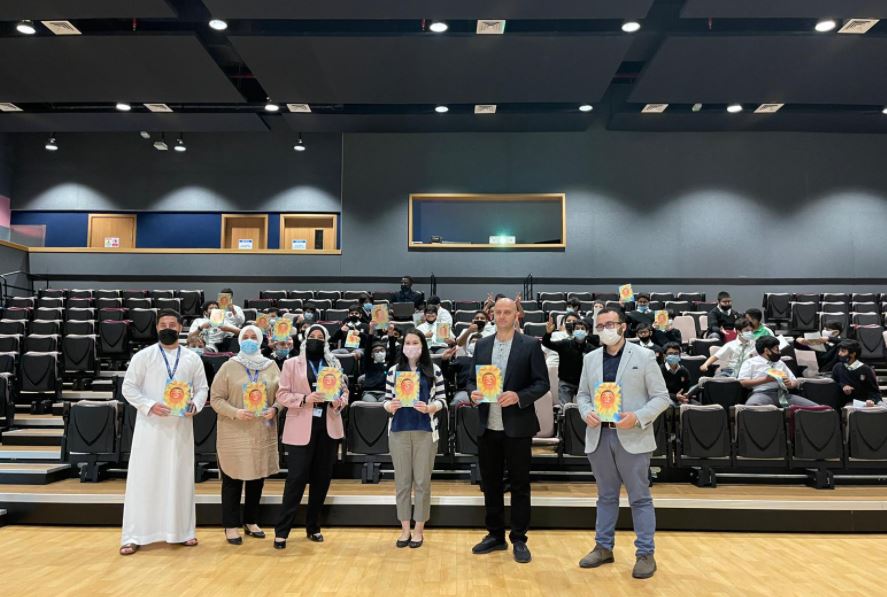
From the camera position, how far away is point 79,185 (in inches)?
529

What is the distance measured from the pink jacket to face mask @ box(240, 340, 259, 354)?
0.23 m

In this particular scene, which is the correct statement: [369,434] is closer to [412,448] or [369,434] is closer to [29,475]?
[412,448]

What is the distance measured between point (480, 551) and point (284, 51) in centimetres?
741

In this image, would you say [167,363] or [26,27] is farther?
[26,27]

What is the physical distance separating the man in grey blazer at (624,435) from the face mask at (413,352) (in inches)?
42.1

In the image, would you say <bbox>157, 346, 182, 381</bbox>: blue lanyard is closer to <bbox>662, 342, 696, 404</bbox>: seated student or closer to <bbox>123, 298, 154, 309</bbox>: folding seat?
<bbox>662, 342, 696, 404</bbox>: seated student

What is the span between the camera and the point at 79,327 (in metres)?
8.19

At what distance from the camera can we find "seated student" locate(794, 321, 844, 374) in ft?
22.9

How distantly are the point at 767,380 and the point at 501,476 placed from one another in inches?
118

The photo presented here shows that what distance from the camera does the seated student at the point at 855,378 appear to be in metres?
5.49

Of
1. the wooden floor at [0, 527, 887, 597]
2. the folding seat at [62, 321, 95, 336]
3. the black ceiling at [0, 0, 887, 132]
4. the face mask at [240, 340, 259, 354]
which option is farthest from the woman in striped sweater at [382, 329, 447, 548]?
the folding seat at [62, 321, 95, 336]

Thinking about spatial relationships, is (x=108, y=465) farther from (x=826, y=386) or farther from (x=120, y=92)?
(x=120, y=92)

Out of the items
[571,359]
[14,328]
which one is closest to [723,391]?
[571,359]

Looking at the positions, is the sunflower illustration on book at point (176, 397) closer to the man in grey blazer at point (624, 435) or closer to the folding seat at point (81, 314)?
the man in grey blazer at point (624, 435)
